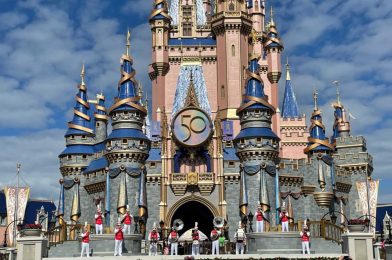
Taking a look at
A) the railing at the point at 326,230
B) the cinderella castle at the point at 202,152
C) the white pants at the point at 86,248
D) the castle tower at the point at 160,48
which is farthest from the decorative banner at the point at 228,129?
the white pants at the point at 86,248

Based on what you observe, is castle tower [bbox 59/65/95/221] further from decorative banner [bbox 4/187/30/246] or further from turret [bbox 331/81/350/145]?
turret [bbox 331/81/350/145]

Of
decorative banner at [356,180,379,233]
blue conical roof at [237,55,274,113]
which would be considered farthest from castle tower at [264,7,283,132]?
blue conical roof at [237,55,274,113]

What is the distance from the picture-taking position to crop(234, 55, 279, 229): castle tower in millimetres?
43562

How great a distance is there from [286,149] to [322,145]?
16.7 m

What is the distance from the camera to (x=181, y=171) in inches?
1885

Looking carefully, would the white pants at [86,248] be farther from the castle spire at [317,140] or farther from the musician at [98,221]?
the castle spire at [317,140]

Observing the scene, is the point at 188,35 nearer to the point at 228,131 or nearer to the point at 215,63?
the point at 215,63

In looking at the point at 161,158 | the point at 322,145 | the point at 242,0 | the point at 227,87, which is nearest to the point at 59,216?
the point at 161,158

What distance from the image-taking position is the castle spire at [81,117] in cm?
5359

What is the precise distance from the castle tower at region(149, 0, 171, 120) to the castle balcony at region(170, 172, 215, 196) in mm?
14208

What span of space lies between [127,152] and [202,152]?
24.2 feet

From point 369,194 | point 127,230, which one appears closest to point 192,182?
point 127,230

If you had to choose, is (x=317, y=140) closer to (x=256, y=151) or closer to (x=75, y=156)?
(x=256, y=151)

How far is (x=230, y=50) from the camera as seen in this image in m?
58.5
